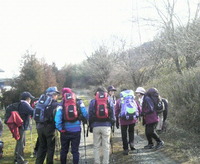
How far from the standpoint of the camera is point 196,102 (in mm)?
8258

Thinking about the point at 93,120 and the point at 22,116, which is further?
the point at 22,116

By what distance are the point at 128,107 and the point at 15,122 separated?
9.79 ft

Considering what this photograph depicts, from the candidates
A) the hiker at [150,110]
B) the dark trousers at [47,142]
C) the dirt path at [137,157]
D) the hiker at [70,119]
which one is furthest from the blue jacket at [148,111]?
the dark trousers at [47,142]

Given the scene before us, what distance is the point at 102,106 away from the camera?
538 cm

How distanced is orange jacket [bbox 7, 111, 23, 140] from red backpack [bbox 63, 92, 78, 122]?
1439 millimetres

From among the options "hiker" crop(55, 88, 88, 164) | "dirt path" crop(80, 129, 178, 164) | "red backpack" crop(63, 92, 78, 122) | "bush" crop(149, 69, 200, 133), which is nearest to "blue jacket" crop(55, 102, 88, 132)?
"hiker" crop(55, 88, 88, 164)

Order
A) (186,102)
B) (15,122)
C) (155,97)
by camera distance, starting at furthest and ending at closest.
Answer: (186,102) < (155,97) < (15,122)

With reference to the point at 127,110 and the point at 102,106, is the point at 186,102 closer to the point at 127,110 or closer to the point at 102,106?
the point at 127,110

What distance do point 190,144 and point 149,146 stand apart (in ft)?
4.15

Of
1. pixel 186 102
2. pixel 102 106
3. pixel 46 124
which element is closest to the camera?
pixel 46 124

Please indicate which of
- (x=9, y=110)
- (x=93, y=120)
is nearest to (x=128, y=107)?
(x=93, y=120)

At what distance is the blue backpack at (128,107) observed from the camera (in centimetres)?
617

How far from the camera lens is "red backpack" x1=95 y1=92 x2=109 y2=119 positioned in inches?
211

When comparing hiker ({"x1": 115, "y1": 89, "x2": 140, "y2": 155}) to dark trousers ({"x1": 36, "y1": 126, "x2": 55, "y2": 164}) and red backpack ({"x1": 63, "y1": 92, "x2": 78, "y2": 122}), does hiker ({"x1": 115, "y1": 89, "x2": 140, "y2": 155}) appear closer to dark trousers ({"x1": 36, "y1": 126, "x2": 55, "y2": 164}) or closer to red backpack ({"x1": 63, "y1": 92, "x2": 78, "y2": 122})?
red backpack ({"x1": 63, "y1": 92, "x2": 78, "y2": 122})
